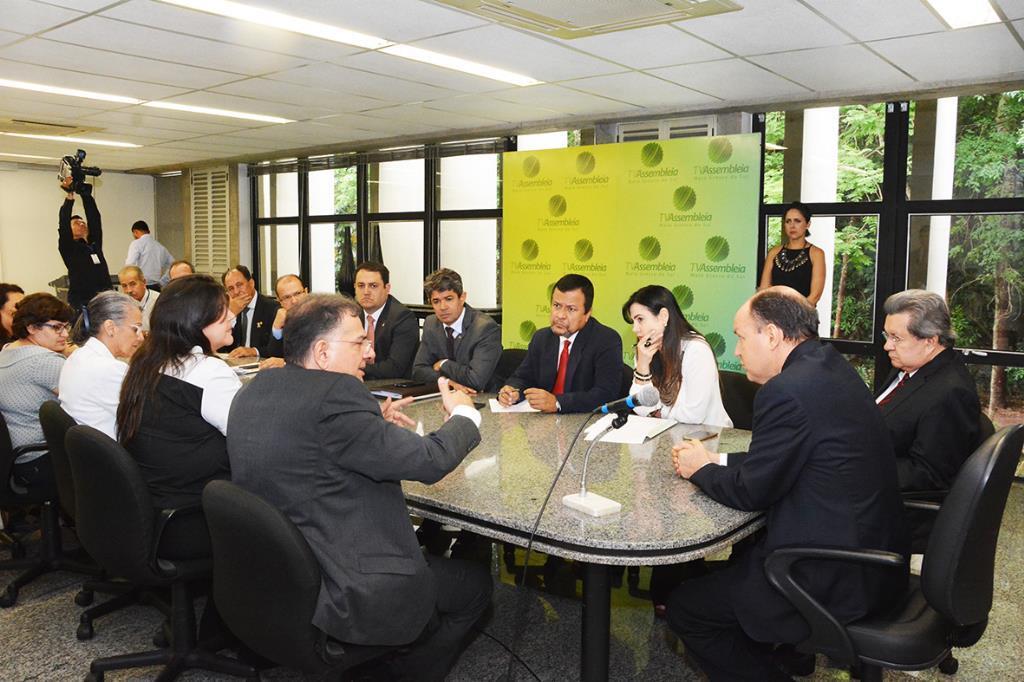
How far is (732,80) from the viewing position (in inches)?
211

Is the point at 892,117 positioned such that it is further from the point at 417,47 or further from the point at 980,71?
the point at 417,47

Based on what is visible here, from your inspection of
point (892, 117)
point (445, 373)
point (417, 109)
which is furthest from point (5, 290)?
point (892, 117)

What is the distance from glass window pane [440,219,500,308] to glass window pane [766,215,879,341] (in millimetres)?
2933

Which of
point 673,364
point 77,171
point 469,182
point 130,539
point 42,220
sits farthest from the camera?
point 42,220

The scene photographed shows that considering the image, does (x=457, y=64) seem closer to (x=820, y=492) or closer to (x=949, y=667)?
(x=820, y=492)

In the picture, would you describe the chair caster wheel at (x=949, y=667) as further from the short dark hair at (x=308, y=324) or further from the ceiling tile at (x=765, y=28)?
the ceiling tile at (x=765, y=28)

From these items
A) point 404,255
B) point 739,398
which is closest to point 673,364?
point 739,398

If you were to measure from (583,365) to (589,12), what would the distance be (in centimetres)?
164

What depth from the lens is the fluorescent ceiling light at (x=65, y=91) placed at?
5758mm

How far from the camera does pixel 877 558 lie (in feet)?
6.40

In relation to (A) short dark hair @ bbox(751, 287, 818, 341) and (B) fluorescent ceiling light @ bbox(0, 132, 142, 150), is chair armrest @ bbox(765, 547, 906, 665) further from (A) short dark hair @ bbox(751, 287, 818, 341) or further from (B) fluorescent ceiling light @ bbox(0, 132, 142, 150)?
(B) fluorescent ceiling light @ bbox(0, 132, 142, 150)

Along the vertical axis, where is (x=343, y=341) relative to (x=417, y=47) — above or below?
below

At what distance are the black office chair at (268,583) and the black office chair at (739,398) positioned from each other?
2.07 m

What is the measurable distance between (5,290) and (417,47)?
2.69 m
